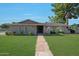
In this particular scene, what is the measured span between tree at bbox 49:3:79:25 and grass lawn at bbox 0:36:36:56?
2.63 ft

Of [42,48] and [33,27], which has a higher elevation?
[33,27]

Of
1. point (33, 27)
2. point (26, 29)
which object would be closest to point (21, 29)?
point (26, 29)

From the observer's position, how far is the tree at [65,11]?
13.1 meters

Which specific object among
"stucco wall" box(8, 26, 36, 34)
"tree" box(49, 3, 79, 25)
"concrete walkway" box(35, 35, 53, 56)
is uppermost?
"tree" box(49, 3, 79, 25)

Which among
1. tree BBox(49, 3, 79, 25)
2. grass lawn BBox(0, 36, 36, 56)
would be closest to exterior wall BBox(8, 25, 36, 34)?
grass lawn BBox(0, 36, 36, 56)

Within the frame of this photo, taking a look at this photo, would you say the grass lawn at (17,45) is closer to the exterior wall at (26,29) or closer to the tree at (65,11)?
the exterior wall at (26,29)

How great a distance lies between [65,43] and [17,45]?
3.71 ft

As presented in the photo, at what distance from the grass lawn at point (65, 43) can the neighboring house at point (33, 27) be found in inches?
6.7

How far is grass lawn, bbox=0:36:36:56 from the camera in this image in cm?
1311

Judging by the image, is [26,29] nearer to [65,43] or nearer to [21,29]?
[21,29]

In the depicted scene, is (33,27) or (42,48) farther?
(42,48)

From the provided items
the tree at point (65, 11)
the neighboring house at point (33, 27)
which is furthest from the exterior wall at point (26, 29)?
the tree at point (65, 11)

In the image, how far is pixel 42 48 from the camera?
13242 mm

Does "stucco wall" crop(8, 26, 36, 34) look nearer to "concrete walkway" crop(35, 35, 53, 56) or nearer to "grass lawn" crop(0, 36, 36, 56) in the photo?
"grass lawn" crop(0, 36, 36, 56)
